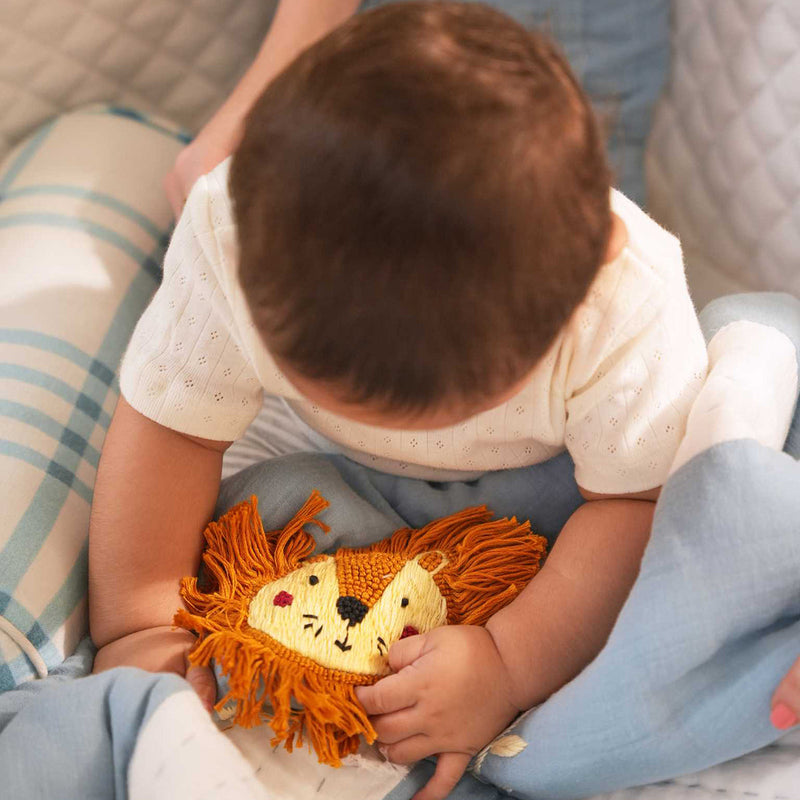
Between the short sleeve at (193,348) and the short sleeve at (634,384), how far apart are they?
8.8 inches

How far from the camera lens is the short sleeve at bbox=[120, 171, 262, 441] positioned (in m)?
0.64

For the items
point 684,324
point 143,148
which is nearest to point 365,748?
point 684,324

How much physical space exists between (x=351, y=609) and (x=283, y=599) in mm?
45

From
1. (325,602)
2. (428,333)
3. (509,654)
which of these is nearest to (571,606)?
(509,654)

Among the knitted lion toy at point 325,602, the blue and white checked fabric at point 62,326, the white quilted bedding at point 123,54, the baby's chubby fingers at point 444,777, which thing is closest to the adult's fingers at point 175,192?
the blue and white checked fabric at point 62,326

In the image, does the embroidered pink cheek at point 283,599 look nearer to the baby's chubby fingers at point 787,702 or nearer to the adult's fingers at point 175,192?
the baby's chubby fingers at point 787,702

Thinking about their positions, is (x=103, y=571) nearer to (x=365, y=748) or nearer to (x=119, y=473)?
(x=119, y=473)

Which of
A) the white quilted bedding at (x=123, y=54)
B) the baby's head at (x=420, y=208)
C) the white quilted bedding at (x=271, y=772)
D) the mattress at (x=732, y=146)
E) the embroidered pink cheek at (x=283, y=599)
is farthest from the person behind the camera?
the white quilted bedding at (x=123, y=54)

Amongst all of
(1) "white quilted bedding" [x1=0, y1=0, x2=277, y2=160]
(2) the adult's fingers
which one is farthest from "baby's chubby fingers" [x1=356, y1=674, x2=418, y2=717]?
(1) "white quilted bedding" [x1=0, y1=0, x2=277, y2=160]

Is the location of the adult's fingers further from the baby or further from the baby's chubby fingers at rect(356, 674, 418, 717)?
the baby's chubby fingers at rect(356, 674, 418, 717)

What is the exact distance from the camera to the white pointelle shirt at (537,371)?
597 mm

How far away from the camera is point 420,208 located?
42cm

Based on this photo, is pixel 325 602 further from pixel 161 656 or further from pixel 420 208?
pixel 420 208

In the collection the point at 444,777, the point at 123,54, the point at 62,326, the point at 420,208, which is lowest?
the point at 444,777
